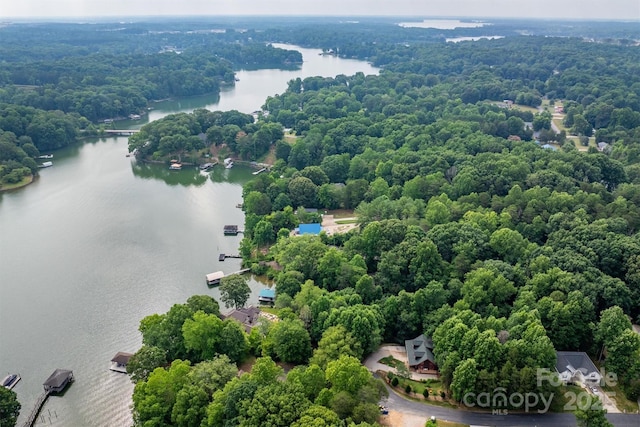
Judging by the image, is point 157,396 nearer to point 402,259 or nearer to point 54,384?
point 54,384

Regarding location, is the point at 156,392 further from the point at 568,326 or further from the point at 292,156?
the point at 292,156

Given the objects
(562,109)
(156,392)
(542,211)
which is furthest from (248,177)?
(562,109)

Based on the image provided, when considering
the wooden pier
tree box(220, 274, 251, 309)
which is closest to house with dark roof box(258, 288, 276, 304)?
tree box(220, 274, 251, 309)

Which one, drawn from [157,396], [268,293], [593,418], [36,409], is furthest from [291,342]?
[593,418]

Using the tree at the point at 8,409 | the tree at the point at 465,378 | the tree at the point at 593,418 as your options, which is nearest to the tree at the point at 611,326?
the tree at the point at 593,418

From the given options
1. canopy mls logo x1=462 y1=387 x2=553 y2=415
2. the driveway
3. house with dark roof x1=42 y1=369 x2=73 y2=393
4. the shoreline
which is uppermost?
canopy mls logo x1=462 y1=387 x2=553 y2=415

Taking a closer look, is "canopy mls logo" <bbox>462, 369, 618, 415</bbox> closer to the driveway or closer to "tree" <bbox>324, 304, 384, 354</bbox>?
the driveway
